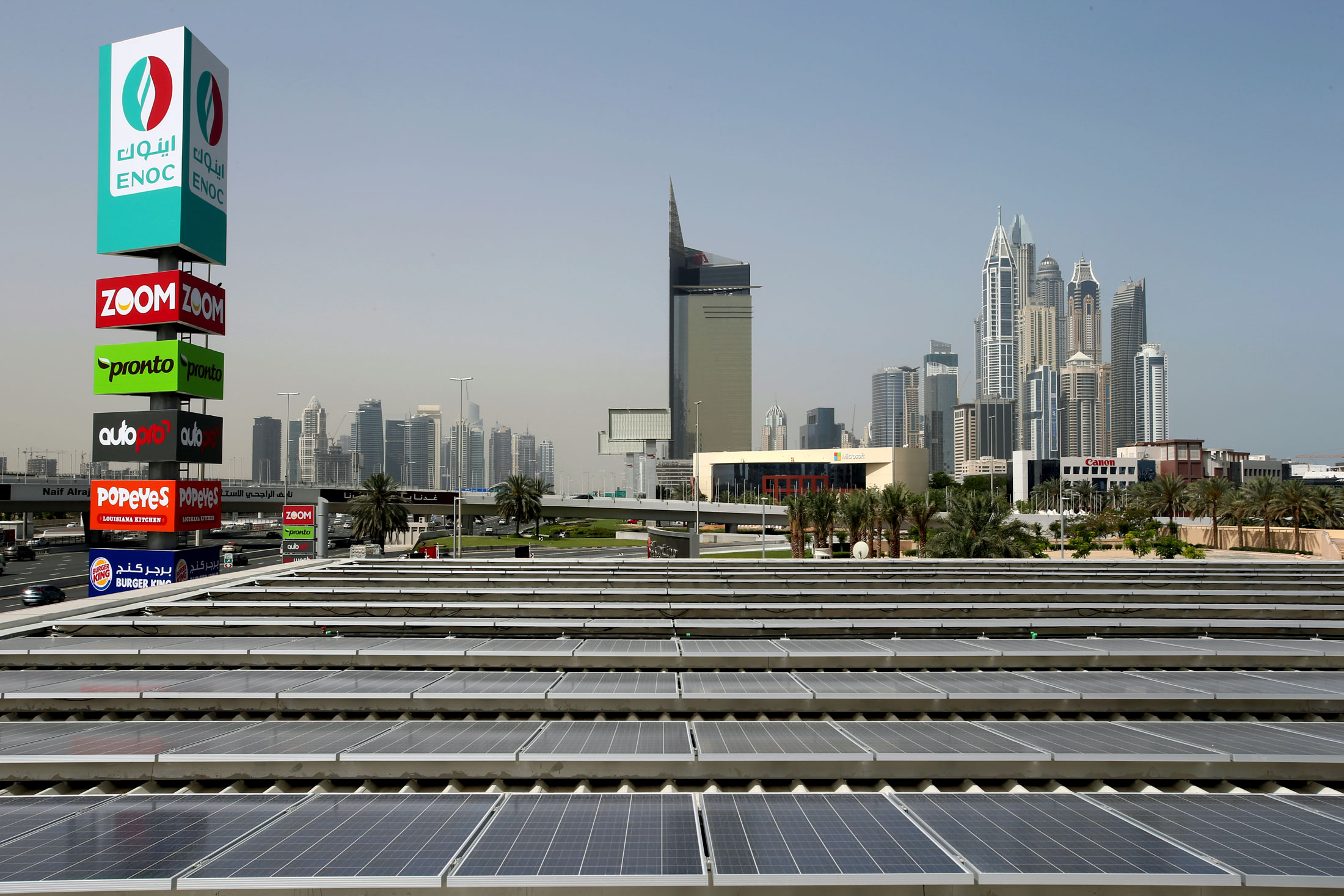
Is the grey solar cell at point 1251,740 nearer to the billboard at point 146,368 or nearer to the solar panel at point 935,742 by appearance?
the solar panel at point 935,742

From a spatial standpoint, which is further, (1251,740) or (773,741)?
(1251,740)

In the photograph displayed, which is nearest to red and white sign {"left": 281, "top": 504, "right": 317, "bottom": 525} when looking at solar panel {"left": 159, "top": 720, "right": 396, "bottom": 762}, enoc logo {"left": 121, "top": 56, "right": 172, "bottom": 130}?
enoc logo {"left": 121, "top": 56, "right": 172, "bottom": 130}

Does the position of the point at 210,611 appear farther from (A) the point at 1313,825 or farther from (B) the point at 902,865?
(A) the point at 1313,825

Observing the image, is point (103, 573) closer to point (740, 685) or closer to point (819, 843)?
point (740, 685)

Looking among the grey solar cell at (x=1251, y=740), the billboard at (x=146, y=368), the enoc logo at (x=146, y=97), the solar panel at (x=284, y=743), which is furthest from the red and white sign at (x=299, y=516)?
the grey solar cell at (x=1251, y=740)

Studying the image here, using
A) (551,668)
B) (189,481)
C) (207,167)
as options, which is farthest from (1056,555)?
(207,167)

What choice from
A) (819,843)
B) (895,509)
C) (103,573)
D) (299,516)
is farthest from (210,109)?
(819,843)

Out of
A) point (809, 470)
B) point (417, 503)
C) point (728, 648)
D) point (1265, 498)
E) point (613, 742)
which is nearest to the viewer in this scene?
point (613, 742)
